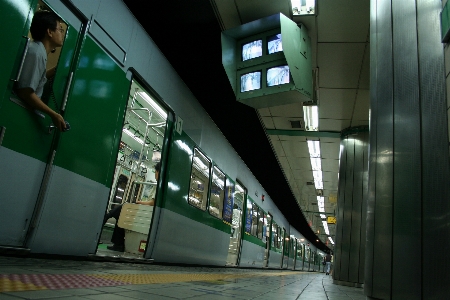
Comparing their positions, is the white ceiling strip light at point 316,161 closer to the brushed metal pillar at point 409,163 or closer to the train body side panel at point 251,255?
the train body side panel at point 251,255

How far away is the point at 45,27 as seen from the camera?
2684 millimetres

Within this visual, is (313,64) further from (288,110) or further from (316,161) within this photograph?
(316,161)

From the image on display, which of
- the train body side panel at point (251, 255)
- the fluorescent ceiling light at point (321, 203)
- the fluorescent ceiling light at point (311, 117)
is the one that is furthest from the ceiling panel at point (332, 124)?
the fluorescent ceiling light at point (321, 203)

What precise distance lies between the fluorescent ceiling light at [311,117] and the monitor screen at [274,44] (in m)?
2.35

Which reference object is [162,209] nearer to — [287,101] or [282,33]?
[287,101]

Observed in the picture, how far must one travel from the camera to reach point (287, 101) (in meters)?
4.62

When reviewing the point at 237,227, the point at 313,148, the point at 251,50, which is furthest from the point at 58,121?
the point at 313,148

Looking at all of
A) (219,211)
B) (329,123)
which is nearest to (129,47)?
(219,211)

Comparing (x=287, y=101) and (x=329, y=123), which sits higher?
(x=329, y=123)

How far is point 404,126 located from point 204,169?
4.55 metres

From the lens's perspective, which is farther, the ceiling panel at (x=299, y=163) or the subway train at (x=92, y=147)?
the ceiling panel at (x=299, y=163)

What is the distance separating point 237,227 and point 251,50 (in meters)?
5.59

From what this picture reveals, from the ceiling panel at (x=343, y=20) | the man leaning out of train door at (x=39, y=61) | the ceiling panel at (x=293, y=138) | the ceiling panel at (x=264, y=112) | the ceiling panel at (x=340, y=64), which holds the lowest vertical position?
the man leaning out of train door at (x=39, y=61)

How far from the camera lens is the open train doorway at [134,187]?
17.6ft
